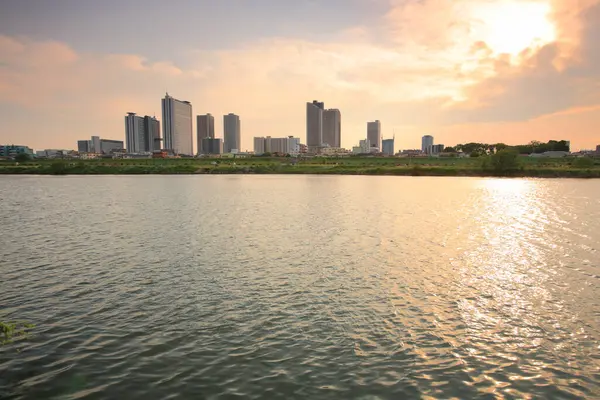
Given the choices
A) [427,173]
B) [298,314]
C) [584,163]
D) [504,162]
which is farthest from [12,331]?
[584,163]

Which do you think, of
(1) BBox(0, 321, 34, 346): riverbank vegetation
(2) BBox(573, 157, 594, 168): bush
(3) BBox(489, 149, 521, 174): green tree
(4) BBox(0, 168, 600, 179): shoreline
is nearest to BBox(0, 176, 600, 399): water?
(1) BBox(0, 321, 34, 346): riverbank vegetation

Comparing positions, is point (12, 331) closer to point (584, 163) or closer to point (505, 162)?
point (505, 162)

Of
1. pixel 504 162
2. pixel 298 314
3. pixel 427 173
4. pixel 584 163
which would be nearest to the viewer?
pixel 298 314

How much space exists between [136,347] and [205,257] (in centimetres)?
1599

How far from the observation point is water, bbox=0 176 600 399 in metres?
14.6

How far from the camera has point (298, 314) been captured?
20.7 meters

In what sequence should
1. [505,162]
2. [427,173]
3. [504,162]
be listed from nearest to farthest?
[505,162], [504,162], [427,173]

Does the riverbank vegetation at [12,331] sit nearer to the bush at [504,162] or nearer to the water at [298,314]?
the water at [298,314]

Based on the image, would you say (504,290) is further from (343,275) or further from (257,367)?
(257,367)

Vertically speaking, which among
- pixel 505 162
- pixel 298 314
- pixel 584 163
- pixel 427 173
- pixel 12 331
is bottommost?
pixel 298 314

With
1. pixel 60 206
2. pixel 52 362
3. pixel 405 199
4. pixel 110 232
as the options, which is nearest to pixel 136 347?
pixel 52 362

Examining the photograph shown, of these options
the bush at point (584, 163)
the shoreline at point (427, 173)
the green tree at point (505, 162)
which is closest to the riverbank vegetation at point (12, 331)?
the shoreline at point (427, 173)

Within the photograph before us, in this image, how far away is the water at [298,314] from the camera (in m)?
14.6

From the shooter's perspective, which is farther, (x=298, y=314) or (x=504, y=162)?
(x=504, y=162)
